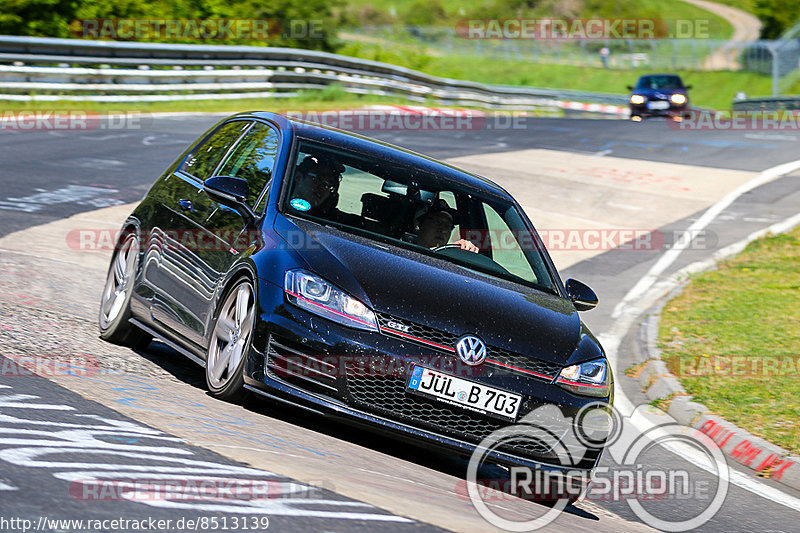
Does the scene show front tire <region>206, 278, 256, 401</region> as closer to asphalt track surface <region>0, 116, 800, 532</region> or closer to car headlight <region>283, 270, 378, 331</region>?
car headlight <region>283, 270, 378, 331</region>

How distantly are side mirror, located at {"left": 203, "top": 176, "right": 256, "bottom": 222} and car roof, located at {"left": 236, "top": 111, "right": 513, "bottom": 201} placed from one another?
57 cm

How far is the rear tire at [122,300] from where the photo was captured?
7551mm

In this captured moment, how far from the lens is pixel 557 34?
278ft

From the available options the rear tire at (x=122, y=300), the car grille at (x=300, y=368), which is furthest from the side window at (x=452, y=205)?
the rear tire at (x=122, y=300)

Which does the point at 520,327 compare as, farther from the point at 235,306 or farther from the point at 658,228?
the point at 658,228

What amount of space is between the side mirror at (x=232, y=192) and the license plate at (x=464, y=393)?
1.50 meters

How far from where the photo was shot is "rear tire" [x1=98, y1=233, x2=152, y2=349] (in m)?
7.55

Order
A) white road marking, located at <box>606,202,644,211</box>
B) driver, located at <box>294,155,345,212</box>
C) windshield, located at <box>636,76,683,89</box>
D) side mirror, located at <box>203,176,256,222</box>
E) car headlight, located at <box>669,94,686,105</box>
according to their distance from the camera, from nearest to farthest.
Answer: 1. side mirror, located at <box>203,176,256,222</box>
2. driver, located at <box>294,155,345,212</box>
3. white road marking, located at <box>606,202,644,211</box>
4. car headlight, located at <box>669,94,686,105</box>
5. windshield, located at <box>636,76,683,89</box>

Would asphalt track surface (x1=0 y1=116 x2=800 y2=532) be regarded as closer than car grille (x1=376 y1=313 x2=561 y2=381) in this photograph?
Yes

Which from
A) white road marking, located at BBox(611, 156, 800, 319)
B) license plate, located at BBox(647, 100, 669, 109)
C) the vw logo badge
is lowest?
license plate, located at BBox(647, 100, 669, 109)

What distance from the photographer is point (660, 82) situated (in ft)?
113

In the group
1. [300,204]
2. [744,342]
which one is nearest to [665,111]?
[744,342]

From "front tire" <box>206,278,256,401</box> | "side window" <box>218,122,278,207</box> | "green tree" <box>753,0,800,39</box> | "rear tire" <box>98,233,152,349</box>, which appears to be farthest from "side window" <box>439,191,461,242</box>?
"green tree" <box>753,0,800,39</box>

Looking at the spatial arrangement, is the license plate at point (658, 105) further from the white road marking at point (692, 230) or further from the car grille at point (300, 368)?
the car grille at point (300, 368)
